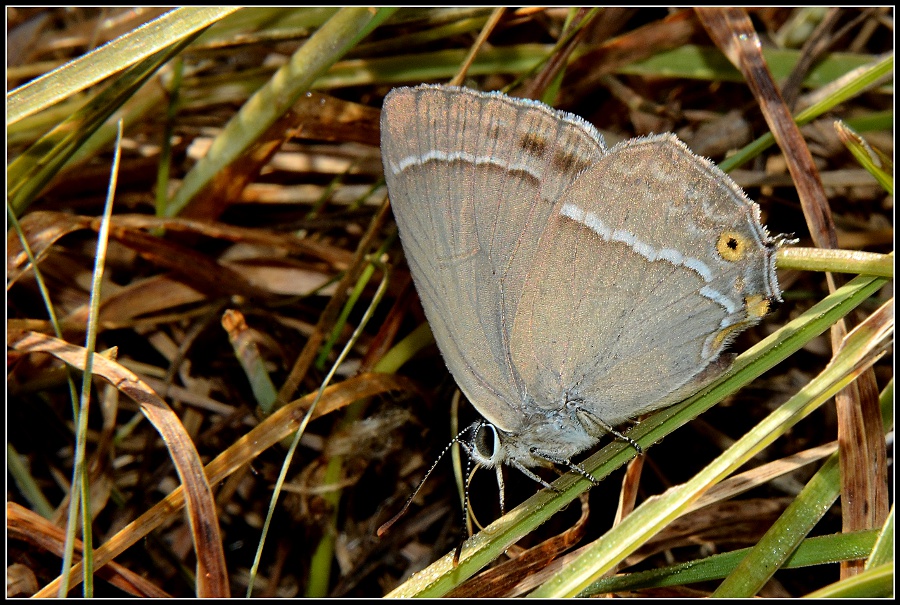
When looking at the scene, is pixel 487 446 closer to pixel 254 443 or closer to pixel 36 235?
pixel 254 443

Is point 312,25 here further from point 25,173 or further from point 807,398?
point 807,398

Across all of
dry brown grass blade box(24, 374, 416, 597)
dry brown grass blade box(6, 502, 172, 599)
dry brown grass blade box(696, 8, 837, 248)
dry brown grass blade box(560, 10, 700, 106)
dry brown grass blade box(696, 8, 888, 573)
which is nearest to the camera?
dry brown grass blade box(696, 8, 888, 573)

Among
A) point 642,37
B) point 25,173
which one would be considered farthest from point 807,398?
point 25,173

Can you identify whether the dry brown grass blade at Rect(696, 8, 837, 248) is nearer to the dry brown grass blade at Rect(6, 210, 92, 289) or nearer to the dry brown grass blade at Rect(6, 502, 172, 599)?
the dry brown grass blade at Rect(6, 502, 172, 599)

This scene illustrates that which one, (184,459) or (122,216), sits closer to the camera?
(184,459)

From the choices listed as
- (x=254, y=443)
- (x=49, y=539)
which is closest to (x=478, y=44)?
(x=254, y=443)

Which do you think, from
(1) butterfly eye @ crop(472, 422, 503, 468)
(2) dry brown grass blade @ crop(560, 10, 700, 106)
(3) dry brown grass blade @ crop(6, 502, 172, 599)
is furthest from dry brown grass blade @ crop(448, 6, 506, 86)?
(3) dry brown grass blade @ crop(6, 502, 172, 599)
